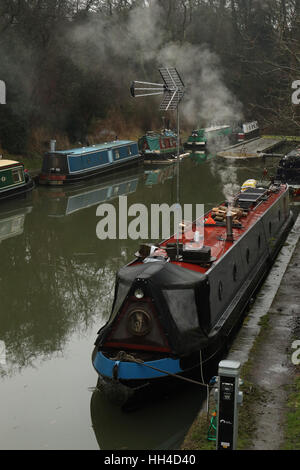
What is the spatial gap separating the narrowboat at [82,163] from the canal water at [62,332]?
7.72 feet

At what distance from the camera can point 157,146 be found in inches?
1369

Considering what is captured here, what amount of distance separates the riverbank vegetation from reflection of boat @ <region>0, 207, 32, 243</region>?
28.3ft

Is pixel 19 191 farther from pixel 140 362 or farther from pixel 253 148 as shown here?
pixel 253 148

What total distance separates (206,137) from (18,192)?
18.9m

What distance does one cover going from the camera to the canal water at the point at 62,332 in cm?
813

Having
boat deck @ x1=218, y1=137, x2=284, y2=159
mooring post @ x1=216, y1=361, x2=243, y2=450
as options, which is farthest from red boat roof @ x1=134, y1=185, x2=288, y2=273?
boat deck @ x1=218, y1=137, x2=284, y2=159

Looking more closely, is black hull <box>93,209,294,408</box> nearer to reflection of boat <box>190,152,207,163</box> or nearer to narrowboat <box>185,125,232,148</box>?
reflection of boat <box>190,152,207,163</box>

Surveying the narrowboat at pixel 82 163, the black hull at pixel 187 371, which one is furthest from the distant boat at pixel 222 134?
the black hull at pixel 187 371

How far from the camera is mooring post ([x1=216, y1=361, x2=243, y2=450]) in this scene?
6219 mm

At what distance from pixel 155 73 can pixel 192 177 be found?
41.1ft

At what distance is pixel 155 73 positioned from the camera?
39.3m
